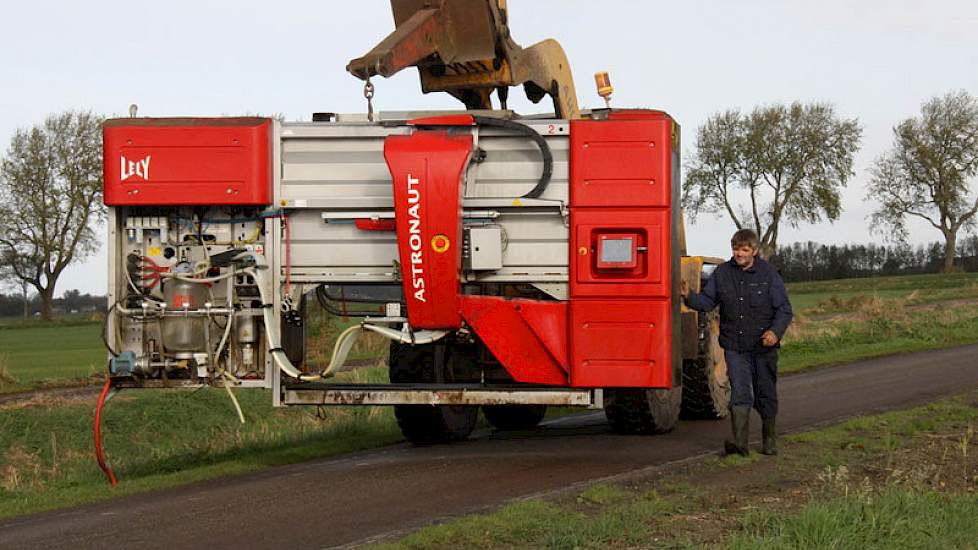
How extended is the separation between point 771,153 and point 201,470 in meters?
64.6

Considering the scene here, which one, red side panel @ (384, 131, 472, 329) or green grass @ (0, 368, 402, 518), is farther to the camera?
green grass @ (0, 368, 402, 518)

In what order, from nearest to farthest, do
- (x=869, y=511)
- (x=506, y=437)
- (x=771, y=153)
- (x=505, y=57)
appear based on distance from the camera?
(x=869, y=511)
(x=505, y=57)
(x=506, y=437)
(x=771, y=153)

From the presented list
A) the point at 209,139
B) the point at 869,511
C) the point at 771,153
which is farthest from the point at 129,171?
the point at 771,153

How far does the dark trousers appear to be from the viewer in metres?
10.4

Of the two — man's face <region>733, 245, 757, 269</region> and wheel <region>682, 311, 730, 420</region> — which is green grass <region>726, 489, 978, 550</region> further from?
wheel <region>682, 311, 730, 420</region>

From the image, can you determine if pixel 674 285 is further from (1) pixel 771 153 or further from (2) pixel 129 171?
(1) pixel 771 153

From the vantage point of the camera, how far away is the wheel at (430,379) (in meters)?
11.5

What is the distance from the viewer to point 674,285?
33.6 feet

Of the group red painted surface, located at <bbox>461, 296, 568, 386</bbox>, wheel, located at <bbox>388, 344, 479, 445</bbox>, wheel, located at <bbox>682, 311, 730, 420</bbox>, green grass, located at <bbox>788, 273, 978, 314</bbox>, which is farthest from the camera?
green grass, located at <bbox>788, 273, 978, 314</bbox>

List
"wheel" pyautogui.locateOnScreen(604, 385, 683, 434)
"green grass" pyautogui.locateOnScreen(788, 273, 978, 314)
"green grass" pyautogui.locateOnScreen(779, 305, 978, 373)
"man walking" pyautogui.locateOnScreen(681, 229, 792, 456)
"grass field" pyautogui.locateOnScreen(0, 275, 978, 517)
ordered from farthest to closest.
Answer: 1. "green grass" pyautogui.locateOnScreen(788, 273, 978, 314)
2. "green grass" pyautogui.locateOnScreen(779, 305, 978, 373)
3. "wheel" pyautogui.locateOnScreen(604, 385, 683, 434)
4. "grass field" pyautogui.locateOnScreen(0, 275, 978, 517)
5. "man walking" pyautogui.locateOnScreen(681, 229, 792, 456)

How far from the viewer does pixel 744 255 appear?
10383 mm

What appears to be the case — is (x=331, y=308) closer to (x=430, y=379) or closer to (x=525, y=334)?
(x=430, y=379)

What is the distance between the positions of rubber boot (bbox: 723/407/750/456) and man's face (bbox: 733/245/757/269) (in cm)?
118

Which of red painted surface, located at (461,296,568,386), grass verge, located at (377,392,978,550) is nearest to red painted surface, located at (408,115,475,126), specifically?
red painted surface, located at (461,296,568,386)
